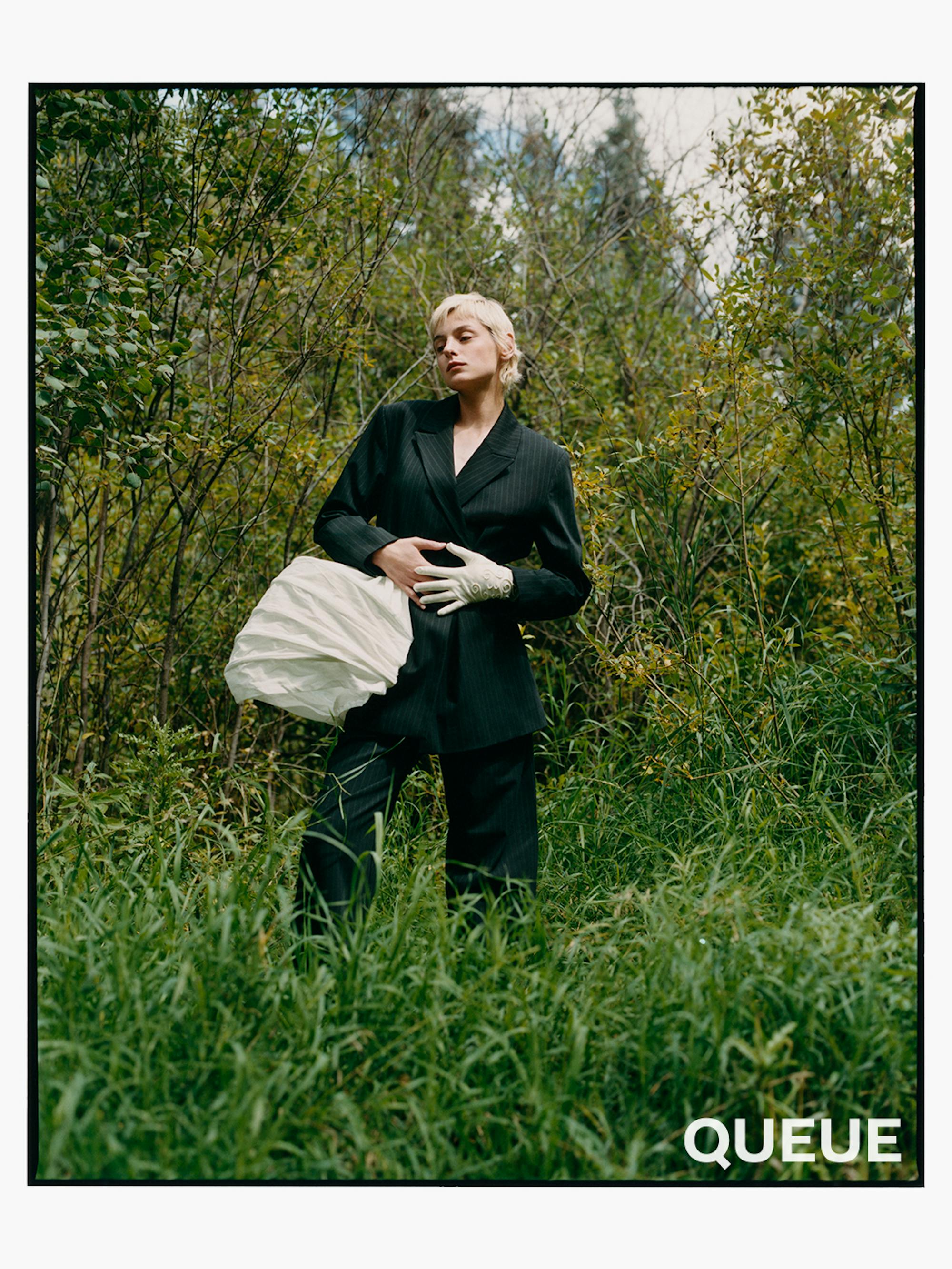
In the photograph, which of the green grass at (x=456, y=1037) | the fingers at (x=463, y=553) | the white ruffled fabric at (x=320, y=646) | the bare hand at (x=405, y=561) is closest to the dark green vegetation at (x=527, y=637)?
the green grass at (x=456, y=1037)

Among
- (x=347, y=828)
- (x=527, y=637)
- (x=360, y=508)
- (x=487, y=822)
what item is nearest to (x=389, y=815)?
(x=347, y=828)

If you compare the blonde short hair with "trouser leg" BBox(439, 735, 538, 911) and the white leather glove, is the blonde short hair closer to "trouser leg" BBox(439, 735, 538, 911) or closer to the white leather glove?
the white leather glove

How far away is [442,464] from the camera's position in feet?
8.75

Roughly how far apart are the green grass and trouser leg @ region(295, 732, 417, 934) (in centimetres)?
8

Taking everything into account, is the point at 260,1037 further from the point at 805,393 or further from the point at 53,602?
the point at 805,393

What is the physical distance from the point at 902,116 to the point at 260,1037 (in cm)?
308

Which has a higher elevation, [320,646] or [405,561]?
[405,561]

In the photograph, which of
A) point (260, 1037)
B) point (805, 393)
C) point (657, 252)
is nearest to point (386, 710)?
point (260, 1037)

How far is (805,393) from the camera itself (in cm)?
360

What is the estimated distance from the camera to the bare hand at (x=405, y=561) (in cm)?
260

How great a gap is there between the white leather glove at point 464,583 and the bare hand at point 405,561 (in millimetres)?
14

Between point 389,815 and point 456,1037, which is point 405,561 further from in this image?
point 456,1037

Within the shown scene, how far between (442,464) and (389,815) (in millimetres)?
868

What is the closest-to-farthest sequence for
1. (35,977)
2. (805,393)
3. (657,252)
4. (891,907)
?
(35,977)
(891,907)
(805,393)
(657,252)
